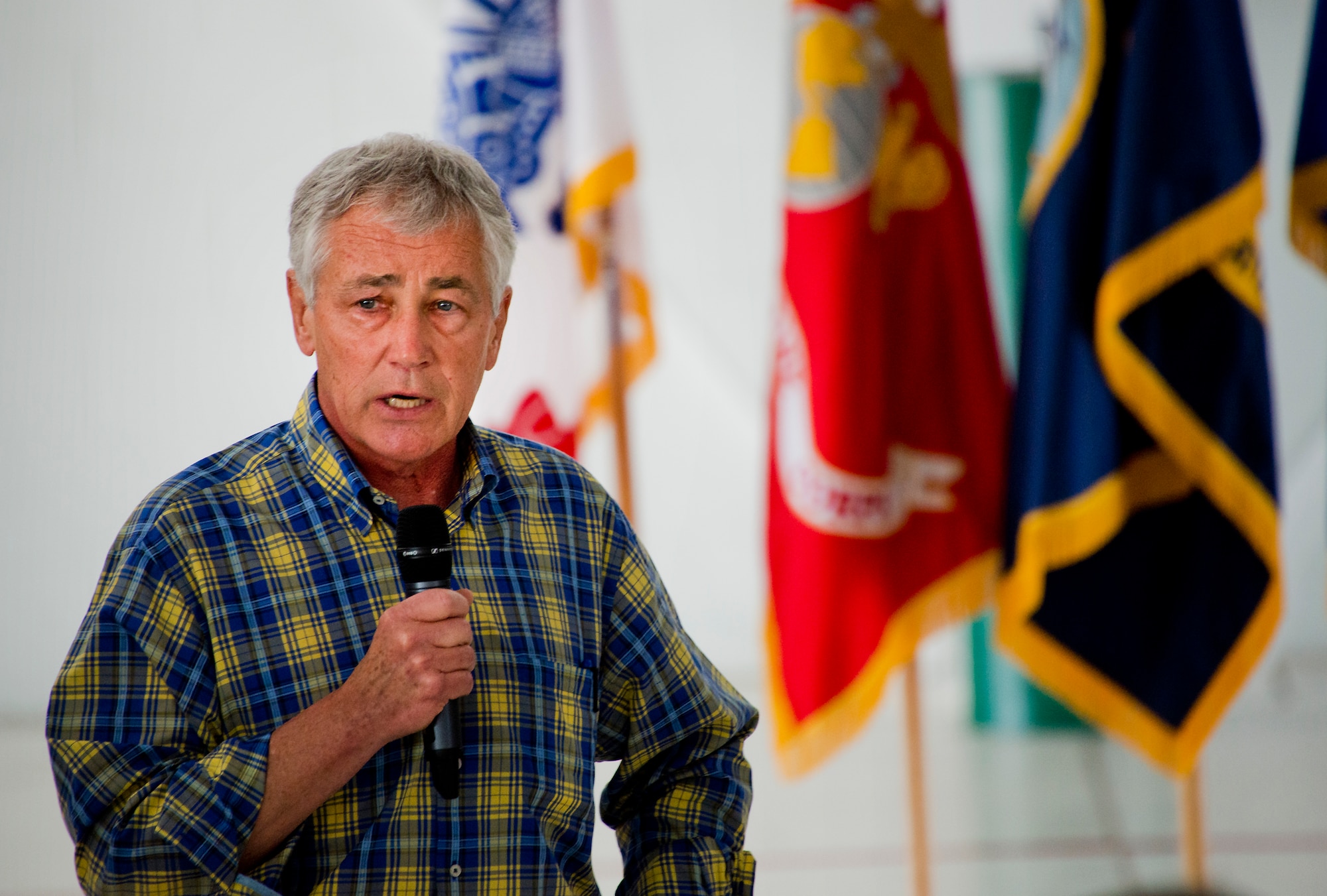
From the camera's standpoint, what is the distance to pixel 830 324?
281cm

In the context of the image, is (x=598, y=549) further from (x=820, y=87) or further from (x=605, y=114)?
(x=605, y=114)

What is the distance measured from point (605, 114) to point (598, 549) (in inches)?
83.6

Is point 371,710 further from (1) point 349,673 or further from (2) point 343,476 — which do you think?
(2) point 343,476

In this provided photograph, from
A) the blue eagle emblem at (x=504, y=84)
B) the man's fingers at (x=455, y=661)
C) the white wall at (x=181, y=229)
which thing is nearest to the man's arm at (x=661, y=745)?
the man's fingers at (x=455, y=661)

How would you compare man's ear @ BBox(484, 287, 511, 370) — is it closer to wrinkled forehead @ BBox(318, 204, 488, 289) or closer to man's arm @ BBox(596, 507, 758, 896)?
wrinkled forehead @ BBox(318, 204, 488, 289)

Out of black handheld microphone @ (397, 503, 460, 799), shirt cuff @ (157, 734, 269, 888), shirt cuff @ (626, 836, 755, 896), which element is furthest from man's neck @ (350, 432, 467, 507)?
shirt cuff @ (626, 836, 755, 896)

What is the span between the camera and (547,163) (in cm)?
319

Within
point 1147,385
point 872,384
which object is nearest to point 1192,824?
point 1147,385

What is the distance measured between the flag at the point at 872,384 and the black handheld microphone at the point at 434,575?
175 cm

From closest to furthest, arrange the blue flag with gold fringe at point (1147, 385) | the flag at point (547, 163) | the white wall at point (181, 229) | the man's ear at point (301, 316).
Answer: the man's ear at point (301, 316) < the blue flag with gold fringe at point (1147, 385) < the white wall at point (181, 229) < the flag at point (547, 163)

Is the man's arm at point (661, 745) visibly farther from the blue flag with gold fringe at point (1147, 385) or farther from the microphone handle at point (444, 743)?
the blue flag with gold fringe at point (1147, 385)

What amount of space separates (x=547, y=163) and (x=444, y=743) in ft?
7.53

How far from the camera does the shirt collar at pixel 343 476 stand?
1.21 meters

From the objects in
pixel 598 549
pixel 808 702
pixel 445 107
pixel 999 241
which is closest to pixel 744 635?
pixel 999 241
